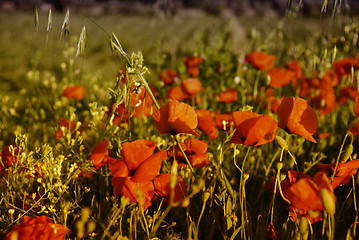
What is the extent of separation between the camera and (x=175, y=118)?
1095 millimetres

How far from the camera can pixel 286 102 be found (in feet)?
3.81

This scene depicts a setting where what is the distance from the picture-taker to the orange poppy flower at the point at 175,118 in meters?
1.09

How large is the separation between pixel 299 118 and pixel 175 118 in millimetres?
432

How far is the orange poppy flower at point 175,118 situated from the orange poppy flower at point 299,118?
0.32 meters

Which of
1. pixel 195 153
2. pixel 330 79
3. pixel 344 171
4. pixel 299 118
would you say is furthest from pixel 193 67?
pixel 344 171

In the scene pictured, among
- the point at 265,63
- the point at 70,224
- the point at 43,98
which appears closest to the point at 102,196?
the point at 70,224

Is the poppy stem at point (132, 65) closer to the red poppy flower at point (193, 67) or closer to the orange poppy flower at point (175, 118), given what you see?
the orange poppy flower at point (175, 118)

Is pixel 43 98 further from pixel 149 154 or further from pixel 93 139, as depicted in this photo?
pixel 149 154

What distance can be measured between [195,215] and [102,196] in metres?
0.44

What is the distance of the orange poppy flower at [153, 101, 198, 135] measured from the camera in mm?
1087

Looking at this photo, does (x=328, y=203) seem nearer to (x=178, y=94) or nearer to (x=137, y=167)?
(x=137, y=167)

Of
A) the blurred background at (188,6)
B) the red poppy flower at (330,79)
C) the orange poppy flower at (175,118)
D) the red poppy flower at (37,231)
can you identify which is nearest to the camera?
the red poppy flower at (37,231)

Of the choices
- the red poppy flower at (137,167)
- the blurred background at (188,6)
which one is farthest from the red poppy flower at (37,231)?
the blurred background at (188,6)

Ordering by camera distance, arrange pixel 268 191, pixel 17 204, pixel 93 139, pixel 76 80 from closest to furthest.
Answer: pixel 17 204 < pixel 268 191 < pixel 93 139 < pixel 76 80
